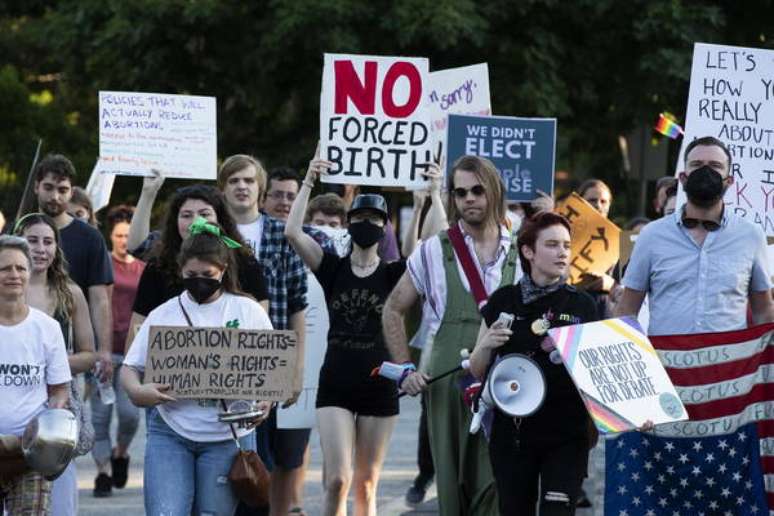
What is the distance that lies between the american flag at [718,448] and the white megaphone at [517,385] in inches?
36.4

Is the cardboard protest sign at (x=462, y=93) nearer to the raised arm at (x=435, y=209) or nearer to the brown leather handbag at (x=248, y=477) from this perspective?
the raised arm at (x=435, y=209)

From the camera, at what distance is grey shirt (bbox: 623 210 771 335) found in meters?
8.23

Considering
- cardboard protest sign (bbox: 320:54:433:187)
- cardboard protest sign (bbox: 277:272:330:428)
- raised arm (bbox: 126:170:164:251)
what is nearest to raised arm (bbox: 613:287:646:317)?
cardboard protest sign (bbox: 320:54:433:187)

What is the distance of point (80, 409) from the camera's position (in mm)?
8344

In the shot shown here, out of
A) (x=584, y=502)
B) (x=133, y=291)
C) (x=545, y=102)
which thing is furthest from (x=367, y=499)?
(x=545, y=102)

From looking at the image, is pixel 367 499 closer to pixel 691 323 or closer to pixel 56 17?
pixel 691 323

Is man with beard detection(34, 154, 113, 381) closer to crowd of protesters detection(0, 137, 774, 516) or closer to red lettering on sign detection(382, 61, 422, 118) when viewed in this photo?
crowd of protesters detection(0, 137, 774, 516)

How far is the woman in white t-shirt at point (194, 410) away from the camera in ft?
25.5

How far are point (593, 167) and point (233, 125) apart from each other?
9145 millimetres

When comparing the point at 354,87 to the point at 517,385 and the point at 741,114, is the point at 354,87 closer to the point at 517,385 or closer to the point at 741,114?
the point at 741,114

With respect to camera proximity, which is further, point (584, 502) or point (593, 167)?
point (593, 167)

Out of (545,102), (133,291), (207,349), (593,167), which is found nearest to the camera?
(207,349)

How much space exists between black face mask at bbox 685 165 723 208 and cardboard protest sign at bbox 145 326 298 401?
1.80m

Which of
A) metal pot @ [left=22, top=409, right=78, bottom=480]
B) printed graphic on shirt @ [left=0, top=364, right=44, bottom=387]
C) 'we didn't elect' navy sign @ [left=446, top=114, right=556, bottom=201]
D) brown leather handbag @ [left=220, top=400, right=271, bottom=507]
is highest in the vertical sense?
'we didn't elect' navy sign @ [left=446, top=114, right=556, bottom=201]
